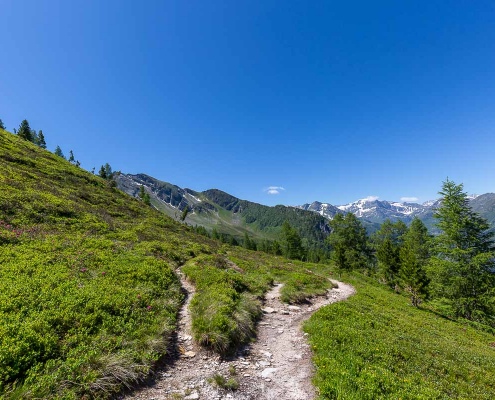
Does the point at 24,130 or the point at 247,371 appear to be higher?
the point at 24,130

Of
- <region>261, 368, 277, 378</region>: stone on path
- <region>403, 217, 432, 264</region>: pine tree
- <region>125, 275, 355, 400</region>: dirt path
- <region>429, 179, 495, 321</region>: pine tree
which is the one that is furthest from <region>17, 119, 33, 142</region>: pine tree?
<region>403, 217, 432, 264</region>: pine tree

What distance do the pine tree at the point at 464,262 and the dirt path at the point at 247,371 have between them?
24487 mm

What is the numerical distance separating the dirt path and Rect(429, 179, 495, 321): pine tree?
80.3 feet

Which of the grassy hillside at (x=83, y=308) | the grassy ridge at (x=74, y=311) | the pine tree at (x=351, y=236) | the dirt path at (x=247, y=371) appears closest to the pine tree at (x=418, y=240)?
the pine tree at (x=351, y=236)

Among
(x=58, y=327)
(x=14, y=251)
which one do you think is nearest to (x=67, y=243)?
(x=14, y=251)

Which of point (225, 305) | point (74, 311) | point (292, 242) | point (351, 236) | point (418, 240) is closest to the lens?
point (74, 311)

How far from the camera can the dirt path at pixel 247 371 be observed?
18.9ft

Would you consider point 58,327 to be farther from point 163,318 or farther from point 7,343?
point 163,318

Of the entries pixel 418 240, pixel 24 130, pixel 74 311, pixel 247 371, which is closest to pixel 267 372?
pixel 247 371

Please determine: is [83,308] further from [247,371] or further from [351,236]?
[351,236]

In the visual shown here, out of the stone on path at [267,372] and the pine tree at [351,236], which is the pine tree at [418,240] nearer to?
the pine tree at [351,236]

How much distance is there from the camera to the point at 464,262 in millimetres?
22922

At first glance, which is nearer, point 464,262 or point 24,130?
point 464,262

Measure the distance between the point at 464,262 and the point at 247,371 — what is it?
2907 cm
